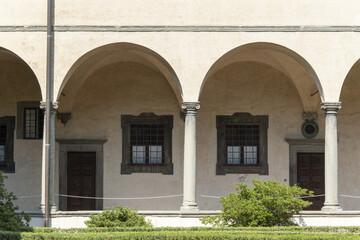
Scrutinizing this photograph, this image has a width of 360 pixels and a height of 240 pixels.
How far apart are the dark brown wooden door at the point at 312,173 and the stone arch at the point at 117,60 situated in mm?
4535

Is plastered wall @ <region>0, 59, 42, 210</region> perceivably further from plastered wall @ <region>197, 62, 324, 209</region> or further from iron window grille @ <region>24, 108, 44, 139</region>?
plastered wall @ <region>197, 62, 324, 209</region>

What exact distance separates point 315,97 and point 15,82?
9.60 meters

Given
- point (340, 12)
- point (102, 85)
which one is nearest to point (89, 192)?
point (102, 85)

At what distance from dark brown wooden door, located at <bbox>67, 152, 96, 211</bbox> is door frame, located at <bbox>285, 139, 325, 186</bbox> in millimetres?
6352

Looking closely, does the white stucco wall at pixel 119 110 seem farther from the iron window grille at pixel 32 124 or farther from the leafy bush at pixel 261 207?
the leafy bush at pixel 261 207

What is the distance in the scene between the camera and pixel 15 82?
21.1 m

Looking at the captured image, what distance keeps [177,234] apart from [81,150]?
7.78 meters

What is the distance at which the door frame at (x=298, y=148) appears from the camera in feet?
69.5

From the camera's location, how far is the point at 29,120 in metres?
21.3

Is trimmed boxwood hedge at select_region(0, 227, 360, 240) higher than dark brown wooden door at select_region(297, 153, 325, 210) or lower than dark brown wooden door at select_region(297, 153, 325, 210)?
lower

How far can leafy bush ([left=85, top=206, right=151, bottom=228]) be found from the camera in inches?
627

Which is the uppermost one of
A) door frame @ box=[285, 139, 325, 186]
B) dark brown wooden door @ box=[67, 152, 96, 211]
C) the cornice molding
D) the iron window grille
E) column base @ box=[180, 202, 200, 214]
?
the cornice molding

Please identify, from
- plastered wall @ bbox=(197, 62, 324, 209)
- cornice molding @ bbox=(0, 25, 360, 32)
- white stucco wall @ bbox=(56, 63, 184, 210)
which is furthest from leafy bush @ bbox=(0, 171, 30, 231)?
plastered wall @ bbox=(197, 62, 324, 209)

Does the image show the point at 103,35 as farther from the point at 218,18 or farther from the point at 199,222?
the point at 199,222
